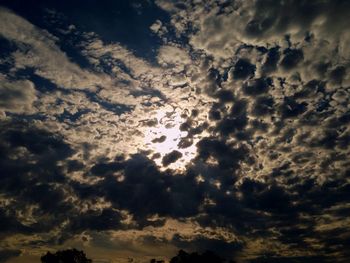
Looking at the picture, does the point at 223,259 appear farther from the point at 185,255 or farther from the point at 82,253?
the point at 82,253

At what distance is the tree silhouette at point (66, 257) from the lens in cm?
10350

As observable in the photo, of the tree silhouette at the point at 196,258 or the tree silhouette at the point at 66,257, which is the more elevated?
the tree silhouette at the point at 66,257

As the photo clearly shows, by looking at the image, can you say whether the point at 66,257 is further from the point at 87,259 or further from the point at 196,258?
the point at 196,258

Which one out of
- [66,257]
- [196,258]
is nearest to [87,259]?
[66,257]

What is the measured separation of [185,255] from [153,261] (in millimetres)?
18196

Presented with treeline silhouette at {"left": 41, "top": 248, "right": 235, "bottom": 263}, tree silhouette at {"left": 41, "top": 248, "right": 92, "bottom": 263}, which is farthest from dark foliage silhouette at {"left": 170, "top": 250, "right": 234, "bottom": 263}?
tree silhouette at {"left": 41, "top": 248, "right": 92, "bottom": 263}

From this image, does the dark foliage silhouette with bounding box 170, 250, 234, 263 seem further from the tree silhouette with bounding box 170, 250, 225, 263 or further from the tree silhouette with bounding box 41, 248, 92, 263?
the tree silhouette with bounding box 41, 248, 92, 263

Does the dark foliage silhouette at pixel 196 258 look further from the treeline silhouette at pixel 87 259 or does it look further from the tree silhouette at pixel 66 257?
the tree silhouette at pixel 66 257

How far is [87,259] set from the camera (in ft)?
364

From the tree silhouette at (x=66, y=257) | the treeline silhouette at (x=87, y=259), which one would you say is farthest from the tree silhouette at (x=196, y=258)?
the tree silhouette at (x=66, y=257)

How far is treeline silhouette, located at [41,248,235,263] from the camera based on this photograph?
9625 centimetres

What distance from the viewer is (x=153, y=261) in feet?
365

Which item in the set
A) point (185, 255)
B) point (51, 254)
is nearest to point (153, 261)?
point (185, 255)

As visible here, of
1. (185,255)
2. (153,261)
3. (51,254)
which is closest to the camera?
(185,255)
